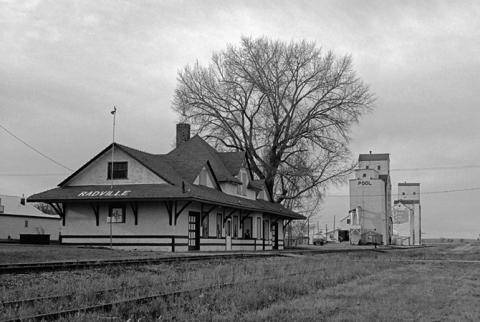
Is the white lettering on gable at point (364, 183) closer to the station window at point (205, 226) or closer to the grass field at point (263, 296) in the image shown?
the station window at point (205, 226)

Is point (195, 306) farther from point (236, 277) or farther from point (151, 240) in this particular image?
point (151, 240)

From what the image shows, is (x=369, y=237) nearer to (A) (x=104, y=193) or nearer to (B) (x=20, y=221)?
(B) (x=20, y=221)

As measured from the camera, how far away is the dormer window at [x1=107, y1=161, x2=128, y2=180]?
33.8m

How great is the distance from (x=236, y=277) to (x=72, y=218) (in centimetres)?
2125

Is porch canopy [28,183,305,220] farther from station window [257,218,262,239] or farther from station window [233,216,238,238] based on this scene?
station window [257,218,262,239]

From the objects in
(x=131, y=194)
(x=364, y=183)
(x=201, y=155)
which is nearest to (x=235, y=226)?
(x=201, y=155)

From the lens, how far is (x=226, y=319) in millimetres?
8703

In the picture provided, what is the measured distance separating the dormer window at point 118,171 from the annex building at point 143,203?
0.19ft

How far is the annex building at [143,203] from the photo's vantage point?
3153cm

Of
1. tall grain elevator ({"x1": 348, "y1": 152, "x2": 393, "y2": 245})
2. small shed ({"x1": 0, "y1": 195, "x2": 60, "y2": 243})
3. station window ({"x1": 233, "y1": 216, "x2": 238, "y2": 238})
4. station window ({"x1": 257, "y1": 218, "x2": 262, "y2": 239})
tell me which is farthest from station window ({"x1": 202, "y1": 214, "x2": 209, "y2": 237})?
tall grain elevator ({"x1": 348, "y1": 152, "x2": 393, "y2": 245})

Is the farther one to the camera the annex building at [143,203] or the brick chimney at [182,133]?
the brick chimney at [182,133]

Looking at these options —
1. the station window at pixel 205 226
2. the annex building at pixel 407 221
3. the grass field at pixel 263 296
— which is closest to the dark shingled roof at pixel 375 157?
the annex building at pixel 407 221

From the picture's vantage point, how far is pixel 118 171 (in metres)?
34.0

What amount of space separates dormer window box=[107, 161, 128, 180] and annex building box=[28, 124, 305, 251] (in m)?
0.06
